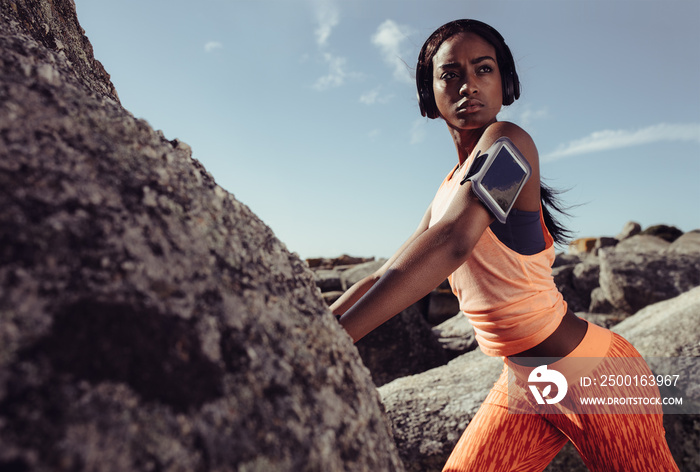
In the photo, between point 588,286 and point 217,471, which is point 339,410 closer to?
point 217,471

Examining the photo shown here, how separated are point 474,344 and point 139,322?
4414 millimetres

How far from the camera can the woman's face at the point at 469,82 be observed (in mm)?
1781

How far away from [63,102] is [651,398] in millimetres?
1931

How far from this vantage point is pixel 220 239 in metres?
0.84

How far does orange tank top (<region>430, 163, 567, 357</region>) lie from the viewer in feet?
5.31

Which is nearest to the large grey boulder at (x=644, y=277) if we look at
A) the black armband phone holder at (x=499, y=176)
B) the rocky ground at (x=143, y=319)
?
the black armband phone holder at (x=499, y=176)

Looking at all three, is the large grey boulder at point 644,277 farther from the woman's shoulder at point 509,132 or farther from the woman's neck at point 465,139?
the woman's shoulder at point 509,132

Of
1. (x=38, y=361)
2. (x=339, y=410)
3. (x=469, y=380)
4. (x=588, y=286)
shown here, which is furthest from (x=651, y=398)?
(x=588, y=286)

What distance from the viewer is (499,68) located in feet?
6.31

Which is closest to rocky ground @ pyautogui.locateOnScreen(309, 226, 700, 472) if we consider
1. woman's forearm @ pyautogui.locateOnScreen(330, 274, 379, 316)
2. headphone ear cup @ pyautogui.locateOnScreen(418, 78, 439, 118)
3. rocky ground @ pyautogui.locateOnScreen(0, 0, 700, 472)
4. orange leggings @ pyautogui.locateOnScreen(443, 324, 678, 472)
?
orange leggings @ pyautogui.locateOnScreen(443, 324, 678, 472)

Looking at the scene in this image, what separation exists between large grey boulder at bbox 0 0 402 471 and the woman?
0.76m

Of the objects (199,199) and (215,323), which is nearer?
(215,323)

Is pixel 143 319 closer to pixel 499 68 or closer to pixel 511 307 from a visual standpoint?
pixel 511 307

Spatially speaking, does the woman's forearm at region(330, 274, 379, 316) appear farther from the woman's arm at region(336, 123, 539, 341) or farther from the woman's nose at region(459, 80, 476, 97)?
the woman's nose at region(459, 80, 476, 97)
